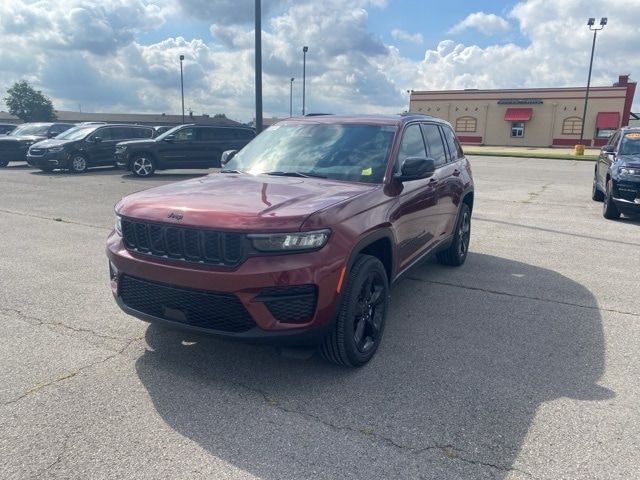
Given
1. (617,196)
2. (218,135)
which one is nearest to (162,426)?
(617,196)

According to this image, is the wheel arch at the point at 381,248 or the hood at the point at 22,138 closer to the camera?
the wheel arch at the point at 381,248

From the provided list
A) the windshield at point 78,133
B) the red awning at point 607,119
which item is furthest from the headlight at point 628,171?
the red awning at point 607,119

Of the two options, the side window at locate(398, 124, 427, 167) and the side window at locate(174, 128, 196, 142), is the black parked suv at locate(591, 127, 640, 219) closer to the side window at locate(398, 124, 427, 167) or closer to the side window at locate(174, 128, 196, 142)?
the side window at locate(398, 124, 427, 167)

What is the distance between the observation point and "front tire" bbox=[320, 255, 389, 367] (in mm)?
3342

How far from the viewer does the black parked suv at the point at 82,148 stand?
1681 centimetres

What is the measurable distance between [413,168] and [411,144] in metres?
0.85

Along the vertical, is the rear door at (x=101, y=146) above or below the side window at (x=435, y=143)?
below

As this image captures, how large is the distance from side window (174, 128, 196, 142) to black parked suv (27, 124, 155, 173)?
2910mm

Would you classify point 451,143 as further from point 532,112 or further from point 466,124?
point 466,124

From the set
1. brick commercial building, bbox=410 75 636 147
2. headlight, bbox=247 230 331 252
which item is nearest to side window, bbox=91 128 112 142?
headlight, bbox=247 230 331 252

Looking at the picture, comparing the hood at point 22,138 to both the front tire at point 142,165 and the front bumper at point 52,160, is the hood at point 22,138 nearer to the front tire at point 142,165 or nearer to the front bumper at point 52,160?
the front bumper at point 52,160

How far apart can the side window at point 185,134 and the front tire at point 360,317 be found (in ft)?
45.9

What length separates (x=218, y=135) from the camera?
1703cm

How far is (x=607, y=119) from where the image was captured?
4619 cm
